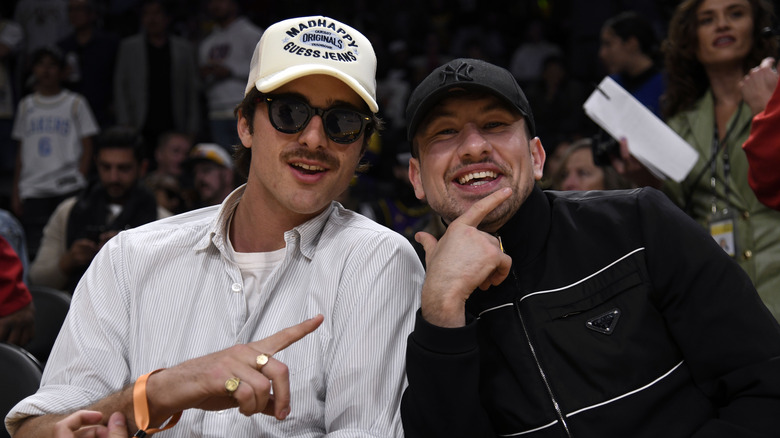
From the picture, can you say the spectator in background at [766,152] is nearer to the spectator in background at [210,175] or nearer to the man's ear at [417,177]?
the man's ear at [417,177]

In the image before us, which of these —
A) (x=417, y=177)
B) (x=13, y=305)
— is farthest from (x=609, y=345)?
(x=13, y=305)

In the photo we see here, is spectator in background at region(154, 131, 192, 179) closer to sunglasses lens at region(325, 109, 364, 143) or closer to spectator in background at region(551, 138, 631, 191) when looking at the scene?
spectator in background at region(551, 138, 631, 191)

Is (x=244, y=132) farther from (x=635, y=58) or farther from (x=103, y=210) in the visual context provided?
(x=635, y=58)

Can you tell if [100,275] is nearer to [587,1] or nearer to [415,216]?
[415,216]

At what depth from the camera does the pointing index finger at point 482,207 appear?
210 centimetres

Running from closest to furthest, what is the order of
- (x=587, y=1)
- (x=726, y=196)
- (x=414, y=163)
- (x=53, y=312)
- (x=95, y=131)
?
(x=414, y=163) < (x=726, y=196) < (x=53, y=312) < (x=95, y=131) < (x=587, y=1)

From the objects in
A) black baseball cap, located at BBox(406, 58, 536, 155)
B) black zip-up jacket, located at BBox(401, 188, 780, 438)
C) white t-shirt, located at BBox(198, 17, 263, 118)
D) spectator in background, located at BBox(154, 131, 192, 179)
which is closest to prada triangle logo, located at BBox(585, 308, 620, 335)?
black zip-up jacket, located at BBox(401, 188, 780, 438)

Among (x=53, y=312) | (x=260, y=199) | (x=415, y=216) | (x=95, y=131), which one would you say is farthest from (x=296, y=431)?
(x=95, y=131)

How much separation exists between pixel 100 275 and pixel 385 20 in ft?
33.0

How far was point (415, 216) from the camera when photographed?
704 cm

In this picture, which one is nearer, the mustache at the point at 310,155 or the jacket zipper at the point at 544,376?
the jacket zipper at the point at 544,376

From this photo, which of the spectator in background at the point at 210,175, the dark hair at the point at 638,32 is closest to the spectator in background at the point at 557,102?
the dark hair at the point at 638,32

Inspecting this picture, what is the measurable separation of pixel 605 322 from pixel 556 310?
126mm

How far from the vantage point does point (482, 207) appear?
212cm
